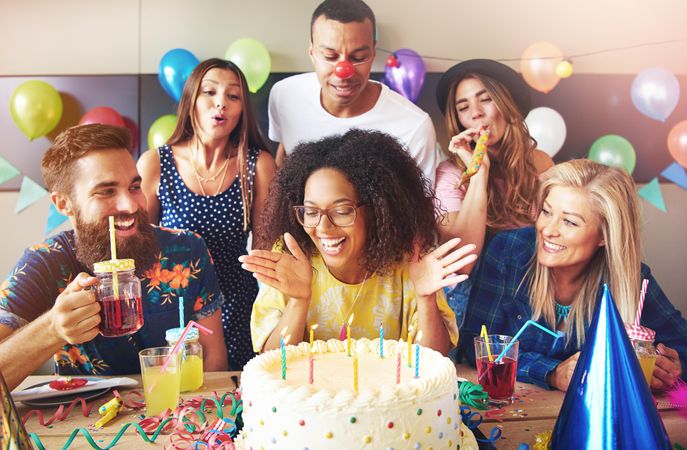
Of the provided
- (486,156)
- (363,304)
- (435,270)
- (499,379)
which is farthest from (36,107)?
(499,379)

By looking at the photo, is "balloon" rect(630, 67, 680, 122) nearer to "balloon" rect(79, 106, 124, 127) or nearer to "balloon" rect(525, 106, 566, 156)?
"balloon" rect(525, 106, 566, 156)

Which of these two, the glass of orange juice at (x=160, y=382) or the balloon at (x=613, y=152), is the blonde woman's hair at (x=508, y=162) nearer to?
the balloon at (x=613, y=152)

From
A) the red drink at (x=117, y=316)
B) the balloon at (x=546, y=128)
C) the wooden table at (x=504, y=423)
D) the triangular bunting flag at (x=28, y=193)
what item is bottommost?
the wooden table at (x=504, y=423)

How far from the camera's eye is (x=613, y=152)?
2.72 meters

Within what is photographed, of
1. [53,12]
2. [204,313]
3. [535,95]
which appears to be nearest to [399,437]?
[204,313]

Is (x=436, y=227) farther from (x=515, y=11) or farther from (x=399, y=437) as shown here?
(x=399, y=437)

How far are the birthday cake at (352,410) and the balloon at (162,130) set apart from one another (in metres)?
1.50

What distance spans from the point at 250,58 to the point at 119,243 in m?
0.90

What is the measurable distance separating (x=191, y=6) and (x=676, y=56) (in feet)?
7.01

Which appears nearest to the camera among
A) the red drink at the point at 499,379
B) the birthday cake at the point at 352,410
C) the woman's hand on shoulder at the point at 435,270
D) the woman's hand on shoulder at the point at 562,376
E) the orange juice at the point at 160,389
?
the birthday cake at the point at 352,410

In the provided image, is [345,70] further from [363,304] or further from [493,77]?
[363,304]

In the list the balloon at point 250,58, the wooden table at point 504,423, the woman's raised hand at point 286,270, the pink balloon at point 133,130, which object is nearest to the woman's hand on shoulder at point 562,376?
the wooden table at point 504,423

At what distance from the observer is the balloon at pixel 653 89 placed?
8.99 ft

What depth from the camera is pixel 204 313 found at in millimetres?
2262
